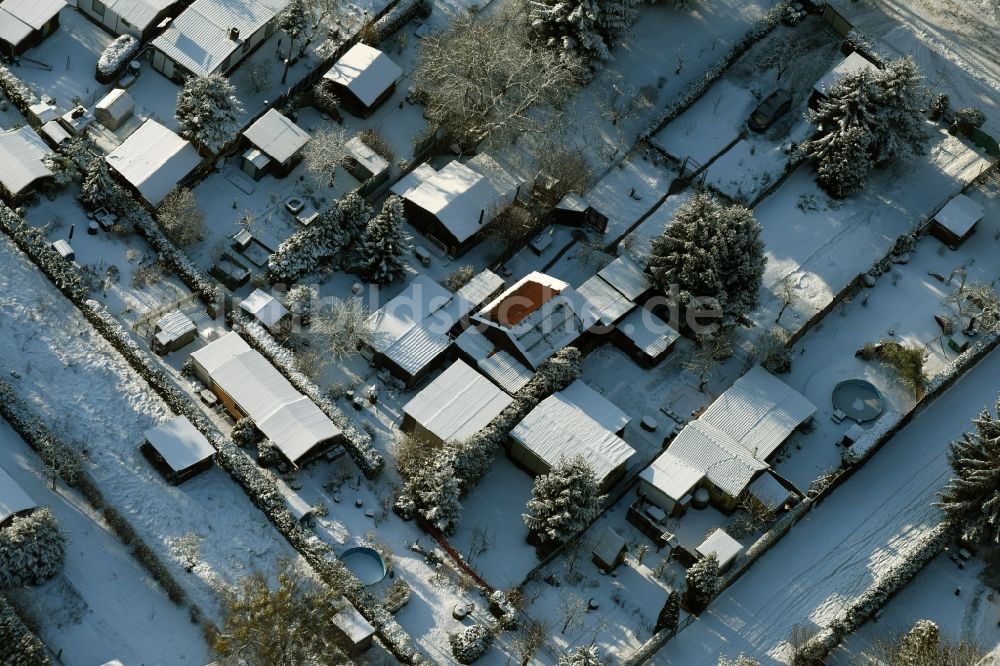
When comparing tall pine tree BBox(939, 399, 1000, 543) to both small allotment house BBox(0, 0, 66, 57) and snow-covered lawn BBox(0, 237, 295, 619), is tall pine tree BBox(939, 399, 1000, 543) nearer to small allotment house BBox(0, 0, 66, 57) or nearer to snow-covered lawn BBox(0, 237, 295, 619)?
snow-covered lawn BBox(0, 237, 295, 619)

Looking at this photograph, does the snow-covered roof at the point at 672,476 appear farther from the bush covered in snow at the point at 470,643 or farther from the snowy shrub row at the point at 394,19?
the snowy shrub row at the point at 394,19

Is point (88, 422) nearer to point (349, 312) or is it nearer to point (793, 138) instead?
point (349, 312)

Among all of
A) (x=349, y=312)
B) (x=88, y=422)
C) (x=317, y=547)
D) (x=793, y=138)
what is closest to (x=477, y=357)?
(x=349, y=312)

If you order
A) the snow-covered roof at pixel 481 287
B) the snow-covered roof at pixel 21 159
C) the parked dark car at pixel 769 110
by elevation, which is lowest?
the parked dark car at pixel 769 110

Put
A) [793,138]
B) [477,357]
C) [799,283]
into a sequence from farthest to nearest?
[793,138] < [799,283] < [477,357]

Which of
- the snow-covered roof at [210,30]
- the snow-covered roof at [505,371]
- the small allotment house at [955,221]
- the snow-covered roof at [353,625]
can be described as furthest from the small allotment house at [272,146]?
the small allotment house at [955,221]

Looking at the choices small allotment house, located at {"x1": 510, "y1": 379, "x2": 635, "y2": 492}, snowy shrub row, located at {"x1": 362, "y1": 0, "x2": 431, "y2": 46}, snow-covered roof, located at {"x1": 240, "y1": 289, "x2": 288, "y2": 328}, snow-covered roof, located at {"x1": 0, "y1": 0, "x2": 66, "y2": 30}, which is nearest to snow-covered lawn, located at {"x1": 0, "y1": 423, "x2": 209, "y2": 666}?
snow-covered roof, located at {"x1": 240, "y1": 289, "x2": 288, "y2": 328}
